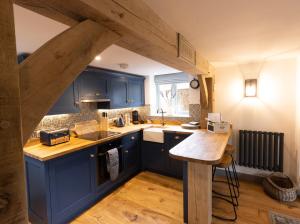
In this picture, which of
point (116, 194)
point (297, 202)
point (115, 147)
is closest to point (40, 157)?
point (115, 147)

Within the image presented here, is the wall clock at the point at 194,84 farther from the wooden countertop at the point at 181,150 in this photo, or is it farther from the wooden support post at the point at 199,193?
the wooden support post at the point at 199,193

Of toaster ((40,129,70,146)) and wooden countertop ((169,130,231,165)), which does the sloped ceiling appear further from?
wooden countertop ((169,130,231,165))

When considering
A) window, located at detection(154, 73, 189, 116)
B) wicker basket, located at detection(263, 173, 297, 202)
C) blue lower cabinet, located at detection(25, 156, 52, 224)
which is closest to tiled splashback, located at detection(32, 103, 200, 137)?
window, located at detection(154, 73, 189, 116)

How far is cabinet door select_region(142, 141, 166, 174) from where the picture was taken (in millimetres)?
3063

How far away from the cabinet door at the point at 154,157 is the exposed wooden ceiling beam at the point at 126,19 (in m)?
2.06

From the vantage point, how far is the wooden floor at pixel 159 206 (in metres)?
1.97

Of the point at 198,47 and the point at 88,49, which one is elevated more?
the point at 198,47

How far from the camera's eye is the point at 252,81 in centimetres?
271

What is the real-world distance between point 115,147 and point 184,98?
185 cm

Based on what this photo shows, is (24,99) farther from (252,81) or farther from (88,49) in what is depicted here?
(252,81)

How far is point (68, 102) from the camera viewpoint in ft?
7.63

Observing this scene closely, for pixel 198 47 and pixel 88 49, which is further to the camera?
pixel 198 47

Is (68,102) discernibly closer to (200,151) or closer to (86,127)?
(86,127)

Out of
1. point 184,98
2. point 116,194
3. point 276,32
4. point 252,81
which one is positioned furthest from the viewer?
point 184,98
